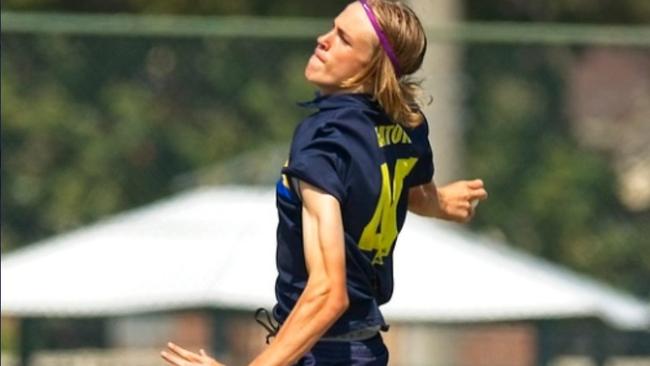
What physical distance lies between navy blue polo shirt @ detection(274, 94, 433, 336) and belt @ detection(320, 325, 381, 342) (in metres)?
0.01

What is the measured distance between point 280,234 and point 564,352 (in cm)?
422

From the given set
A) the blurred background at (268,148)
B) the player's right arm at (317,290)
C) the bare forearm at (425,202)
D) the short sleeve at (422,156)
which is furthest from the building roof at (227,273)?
the player's right arm at (317,290)

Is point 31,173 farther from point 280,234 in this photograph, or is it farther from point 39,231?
point 280,234

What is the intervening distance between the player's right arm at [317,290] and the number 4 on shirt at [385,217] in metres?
0.19

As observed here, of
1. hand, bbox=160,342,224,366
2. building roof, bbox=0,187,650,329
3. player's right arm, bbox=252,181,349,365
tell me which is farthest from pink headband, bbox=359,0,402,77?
building roof, bbox=0,187,650,329

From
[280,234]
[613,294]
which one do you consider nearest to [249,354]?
[613,294]

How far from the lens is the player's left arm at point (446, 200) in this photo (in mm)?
4986

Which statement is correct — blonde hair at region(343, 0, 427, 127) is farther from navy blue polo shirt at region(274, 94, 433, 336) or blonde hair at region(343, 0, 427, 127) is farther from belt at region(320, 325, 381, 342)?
belt at region(320, 325, 381, 342)

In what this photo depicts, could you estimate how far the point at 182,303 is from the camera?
847 centimetres

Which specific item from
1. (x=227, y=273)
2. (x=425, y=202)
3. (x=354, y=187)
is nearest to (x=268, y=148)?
(x=227, y=273)

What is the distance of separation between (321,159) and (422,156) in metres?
0.45

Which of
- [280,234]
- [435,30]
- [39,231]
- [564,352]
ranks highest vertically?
[435,30]

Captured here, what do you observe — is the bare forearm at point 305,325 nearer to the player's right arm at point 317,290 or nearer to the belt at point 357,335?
the player's right arm at point 317,290

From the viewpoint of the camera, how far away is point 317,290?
14.1 ft
